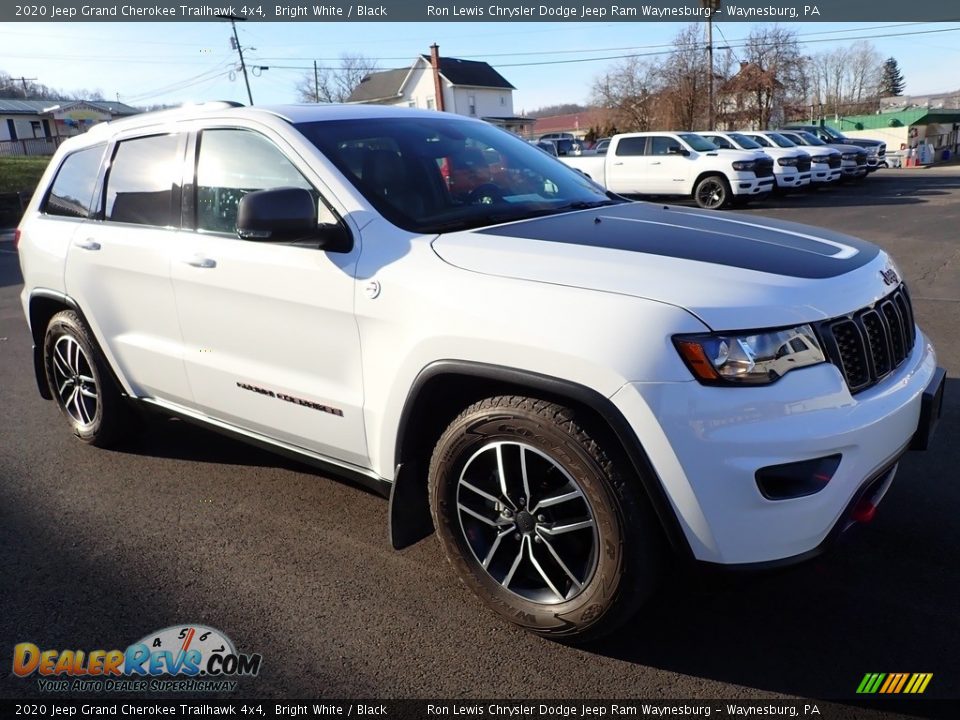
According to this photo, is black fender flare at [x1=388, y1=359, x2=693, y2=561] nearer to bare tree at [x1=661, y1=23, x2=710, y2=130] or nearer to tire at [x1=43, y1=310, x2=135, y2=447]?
tire at [x1=43, y1=310, x2=135, y2=447]

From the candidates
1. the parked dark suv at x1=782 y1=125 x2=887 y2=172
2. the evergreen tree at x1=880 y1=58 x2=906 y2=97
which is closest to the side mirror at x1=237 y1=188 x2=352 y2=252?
the parked dark suv at x1=782 y1=125 x2=887 y2=172

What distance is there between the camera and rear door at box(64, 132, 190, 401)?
365 cm

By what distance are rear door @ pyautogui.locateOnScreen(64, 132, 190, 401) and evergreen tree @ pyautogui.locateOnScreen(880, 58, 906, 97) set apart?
117 metres

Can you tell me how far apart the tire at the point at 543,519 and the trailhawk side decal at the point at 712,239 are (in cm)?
69

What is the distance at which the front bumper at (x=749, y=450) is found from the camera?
215cm

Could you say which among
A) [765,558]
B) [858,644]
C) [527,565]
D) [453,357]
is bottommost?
[858,644]

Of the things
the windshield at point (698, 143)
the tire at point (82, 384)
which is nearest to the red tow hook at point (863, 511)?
the tire at point (82, 384)

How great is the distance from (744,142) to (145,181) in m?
18.8

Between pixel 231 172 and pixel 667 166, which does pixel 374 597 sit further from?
pixel 667 166

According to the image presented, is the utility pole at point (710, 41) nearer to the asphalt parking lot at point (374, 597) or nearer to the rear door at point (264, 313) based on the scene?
the asphalt parking lot at point (374, 597)

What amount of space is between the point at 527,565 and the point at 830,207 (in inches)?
702

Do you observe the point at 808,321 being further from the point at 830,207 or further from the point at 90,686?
the point at 830,207

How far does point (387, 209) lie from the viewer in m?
2.96

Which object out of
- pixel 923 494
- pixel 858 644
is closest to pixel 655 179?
pixel 923 494
